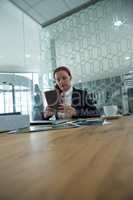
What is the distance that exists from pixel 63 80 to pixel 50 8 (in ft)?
4.57

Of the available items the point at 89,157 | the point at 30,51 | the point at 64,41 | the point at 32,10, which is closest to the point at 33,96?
the point at 30,51

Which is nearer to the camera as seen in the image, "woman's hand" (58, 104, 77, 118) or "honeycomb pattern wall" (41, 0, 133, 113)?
"woman's hand" (58, 104, 77, 118)

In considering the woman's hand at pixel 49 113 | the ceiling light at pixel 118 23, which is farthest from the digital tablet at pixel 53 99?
the ceiling light at pixel 118 23

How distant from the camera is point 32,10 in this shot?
293cm

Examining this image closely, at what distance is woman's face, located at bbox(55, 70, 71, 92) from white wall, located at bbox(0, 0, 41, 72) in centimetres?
127

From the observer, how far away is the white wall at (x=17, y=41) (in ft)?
9.70

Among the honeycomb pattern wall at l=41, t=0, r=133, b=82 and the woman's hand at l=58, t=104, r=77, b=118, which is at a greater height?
the honeycomb pattern wall at l=41, t=0, r=133, b=82

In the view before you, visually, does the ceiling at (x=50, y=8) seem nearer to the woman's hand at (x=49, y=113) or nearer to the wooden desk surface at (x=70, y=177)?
the woman's hand at (x=49, y=113)

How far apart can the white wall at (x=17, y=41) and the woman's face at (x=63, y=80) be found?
1.27 metres

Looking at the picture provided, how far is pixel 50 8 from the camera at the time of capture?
2.87 m

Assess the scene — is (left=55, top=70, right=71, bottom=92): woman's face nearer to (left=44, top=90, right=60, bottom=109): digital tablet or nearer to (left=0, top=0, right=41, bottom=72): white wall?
(left=44, top=90, right=60, bottom=109): digital tablet

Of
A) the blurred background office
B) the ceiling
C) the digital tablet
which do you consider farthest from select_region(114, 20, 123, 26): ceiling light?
the digital tablet

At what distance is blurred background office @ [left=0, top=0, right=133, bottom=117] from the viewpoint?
8.16 ft

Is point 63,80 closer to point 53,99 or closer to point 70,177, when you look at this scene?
point 53,99
